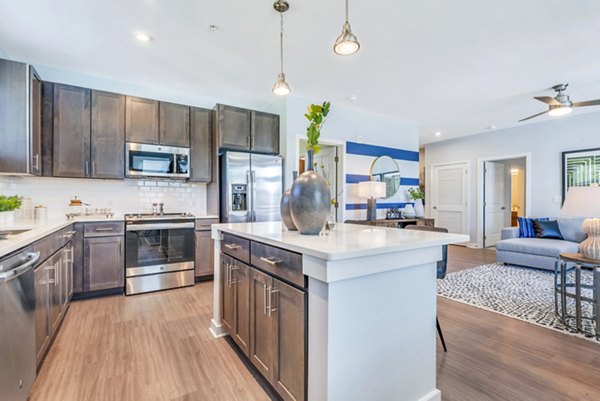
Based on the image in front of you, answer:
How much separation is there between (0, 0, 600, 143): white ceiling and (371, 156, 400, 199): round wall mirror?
4.45 feet

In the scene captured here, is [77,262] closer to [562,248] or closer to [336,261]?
[336,261]

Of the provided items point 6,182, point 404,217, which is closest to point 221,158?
point 6,182

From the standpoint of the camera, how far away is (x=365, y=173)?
5395 mm

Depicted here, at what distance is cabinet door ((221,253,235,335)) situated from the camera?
2.21 meters

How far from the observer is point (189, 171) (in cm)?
405

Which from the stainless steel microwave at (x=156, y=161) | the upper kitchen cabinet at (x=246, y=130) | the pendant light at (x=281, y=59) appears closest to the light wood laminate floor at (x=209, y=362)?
the stainless steel microwave at (x=156, y=161)

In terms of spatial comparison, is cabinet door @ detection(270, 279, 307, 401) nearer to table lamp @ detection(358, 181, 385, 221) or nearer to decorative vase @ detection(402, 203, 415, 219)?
table lamp @ detection(358, 181, 385, 221)

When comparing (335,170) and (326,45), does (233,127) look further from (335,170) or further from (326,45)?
(335,170)

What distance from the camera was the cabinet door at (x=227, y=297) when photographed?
221 cm

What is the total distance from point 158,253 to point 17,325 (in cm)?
223

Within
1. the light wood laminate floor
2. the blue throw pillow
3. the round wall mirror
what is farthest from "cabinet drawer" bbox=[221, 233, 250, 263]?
the blue throw pillow

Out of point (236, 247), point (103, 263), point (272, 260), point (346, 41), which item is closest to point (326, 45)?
point (346, 41)

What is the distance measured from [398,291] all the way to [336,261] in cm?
48

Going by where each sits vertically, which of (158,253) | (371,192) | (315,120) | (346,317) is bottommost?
(158,253)
